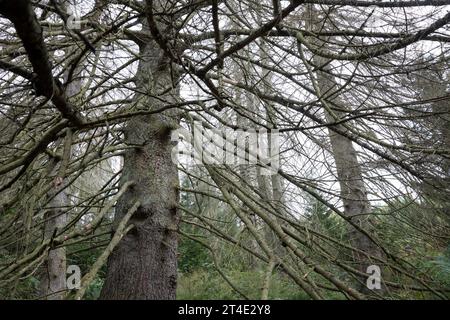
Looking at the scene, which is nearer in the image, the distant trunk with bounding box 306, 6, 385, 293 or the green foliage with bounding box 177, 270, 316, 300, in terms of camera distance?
the distant trunk with bounding box 306, 6, 385, 293

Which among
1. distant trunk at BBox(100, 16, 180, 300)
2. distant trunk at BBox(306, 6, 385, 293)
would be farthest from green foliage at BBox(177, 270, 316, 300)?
distant trunk at BBox(100, 16, 180, 300)

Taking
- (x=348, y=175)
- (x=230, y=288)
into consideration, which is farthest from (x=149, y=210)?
(x=230, y=288)

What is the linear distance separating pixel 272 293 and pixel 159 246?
14.4ft

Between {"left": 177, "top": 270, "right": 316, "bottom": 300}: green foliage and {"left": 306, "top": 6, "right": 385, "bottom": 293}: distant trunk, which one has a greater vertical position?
{"left": 306, "top": 6, "right": 385, "bottom": 293}: distant trunk

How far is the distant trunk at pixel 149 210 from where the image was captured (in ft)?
7.55

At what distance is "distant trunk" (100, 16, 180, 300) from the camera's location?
2303mm

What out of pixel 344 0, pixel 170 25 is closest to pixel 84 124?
pixel 170 25

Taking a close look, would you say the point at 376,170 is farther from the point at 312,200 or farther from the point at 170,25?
the point at 170,25

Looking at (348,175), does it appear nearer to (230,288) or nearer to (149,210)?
(149,210)

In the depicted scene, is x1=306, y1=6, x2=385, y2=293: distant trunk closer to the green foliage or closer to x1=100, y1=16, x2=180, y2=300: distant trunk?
x1=100, y1=16, x2=180, y2=300: distant trunk

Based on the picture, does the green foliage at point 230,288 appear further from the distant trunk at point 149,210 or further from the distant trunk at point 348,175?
the distant trunk at point 149,210

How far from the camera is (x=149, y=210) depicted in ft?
8.20

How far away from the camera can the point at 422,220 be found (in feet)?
8.63

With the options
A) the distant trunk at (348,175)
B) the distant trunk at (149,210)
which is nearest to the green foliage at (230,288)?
the distant trunk at (348,175)
